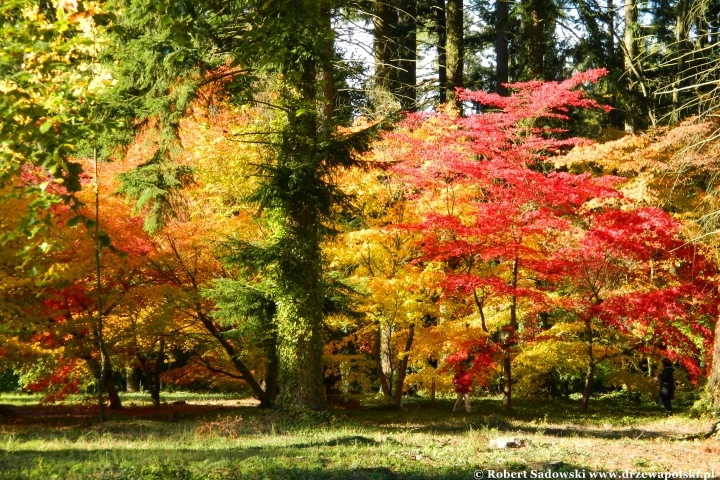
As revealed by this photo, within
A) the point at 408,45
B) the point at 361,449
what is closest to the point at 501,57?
the point at 408,45

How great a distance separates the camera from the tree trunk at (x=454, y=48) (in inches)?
749

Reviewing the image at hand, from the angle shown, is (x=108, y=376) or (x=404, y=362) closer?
(x=404, y=362)

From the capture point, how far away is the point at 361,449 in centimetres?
786

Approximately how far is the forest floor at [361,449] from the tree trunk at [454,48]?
9.68m

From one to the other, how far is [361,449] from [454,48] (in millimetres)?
14223

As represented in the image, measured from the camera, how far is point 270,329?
12.8 meters

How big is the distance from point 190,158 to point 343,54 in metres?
5.37

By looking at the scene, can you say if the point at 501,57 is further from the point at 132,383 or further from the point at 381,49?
the point at 132,383

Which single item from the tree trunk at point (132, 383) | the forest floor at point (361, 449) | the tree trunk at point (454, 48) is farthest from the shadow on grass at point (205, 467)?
the tree trunk at point (132, 383)

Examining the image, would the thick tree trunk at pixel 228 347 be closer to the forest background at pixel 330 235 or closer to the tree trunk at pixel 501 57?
the forest background at pixel 330 235

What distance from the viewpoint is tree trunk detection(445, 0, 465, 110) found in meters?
19.0

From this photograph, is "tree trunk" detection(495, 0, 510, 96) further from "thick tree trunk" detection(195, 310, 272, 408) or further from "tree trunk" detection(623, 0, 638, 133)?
"thick tree trunk" detection(195, 310, 272, 408)

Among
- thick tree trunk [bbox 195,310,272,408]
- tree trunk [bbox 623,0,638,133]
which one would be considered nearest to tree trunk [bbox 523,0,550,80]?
tree trunk [bbox 623,0,638,133]

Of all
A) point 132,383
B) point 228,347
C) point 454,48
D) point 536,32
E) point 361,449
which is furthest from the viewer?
point 132,383
